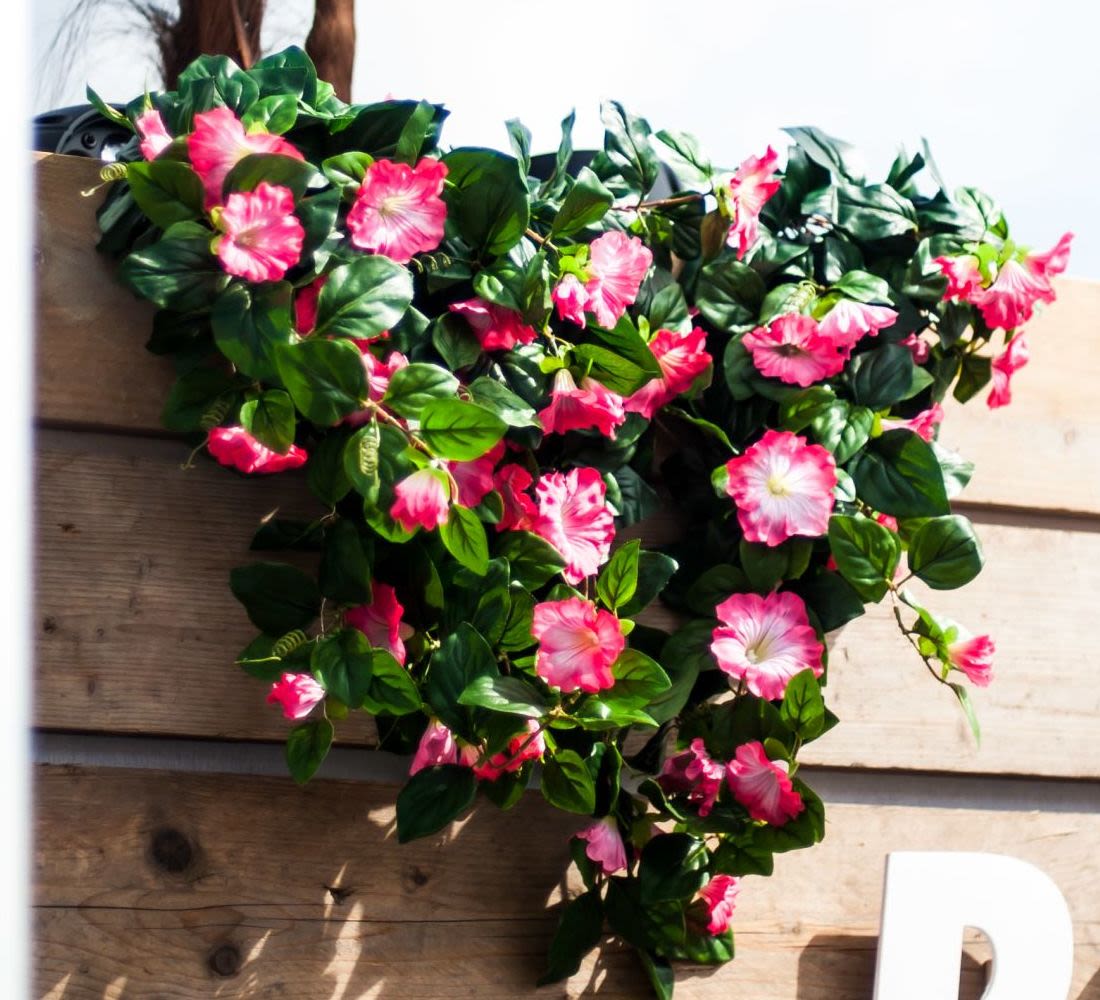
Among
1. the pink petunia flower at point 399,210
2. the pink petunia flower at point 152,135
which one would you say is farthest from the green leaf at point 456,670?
the pink petunia flower at point 152,135

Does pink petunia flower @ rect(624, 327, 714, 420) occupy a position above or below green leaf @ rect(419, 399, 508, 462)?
below

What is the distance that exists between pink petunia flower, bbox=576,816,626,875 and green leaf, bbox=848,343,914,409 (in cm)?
33

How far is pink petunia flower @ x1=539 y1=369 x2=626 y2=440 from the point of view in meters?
Answer: 0.79

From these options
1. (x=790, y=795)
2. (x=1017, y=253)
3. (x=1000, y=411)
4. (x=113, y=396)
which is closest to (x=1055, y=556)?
(x=1000, y=411)

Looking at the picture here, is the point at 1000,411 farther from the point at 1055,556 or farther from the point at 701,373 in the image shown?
the point at 701,373

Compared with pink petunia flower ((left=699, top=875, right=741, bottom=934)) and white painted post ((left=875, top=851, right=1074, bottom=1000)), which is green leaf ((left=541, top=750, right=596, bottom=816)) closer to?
pink petunia flower ((left=699, top=875, right=741, bottom=934))

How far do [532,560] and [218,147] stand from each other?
296mm

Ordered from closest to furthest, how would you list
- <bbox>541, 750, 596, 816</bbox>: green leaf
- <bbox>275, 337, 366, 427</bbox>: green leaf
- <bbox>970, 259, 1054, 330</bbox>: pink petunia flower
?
1. <bbox>275, 337, 366, 427</bbox>: green leaf
2. <bbox>541, 750, 596, 816</bbox>: green leaf
3. <bbox>970, 259, 1054, 330</bbox>: pink petunia flower

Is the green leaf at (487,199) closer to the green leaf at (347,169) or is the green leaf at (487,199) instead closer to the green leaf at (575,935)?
the green leaf at (347,169)

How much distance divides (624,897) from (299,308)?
44cm

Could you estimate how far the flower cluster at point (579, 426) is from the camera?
716mm

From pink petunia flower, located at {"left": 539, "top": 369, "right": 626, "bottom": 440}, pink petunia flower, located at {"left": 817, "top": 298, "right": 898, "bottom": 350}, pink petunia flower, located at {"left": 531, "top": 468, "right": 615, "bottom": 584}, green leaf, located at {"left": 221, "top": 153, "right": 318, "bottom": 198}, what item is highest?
green leaf, located at {"left": 221, "top": 153, "right": 318, "bottom": 198}

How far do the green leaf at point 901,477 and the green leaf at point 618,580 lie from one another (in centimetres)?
18

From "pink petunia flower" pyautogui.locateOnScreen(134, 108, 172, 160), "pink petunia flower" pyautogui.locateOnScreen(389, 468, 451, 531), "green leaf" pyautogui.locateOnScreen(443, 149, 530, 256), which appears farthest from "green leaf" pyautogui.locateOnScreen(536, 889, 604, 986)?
"pink petunia flower" pyautogui.locateOnScreen(134, 108, 172, 160)
